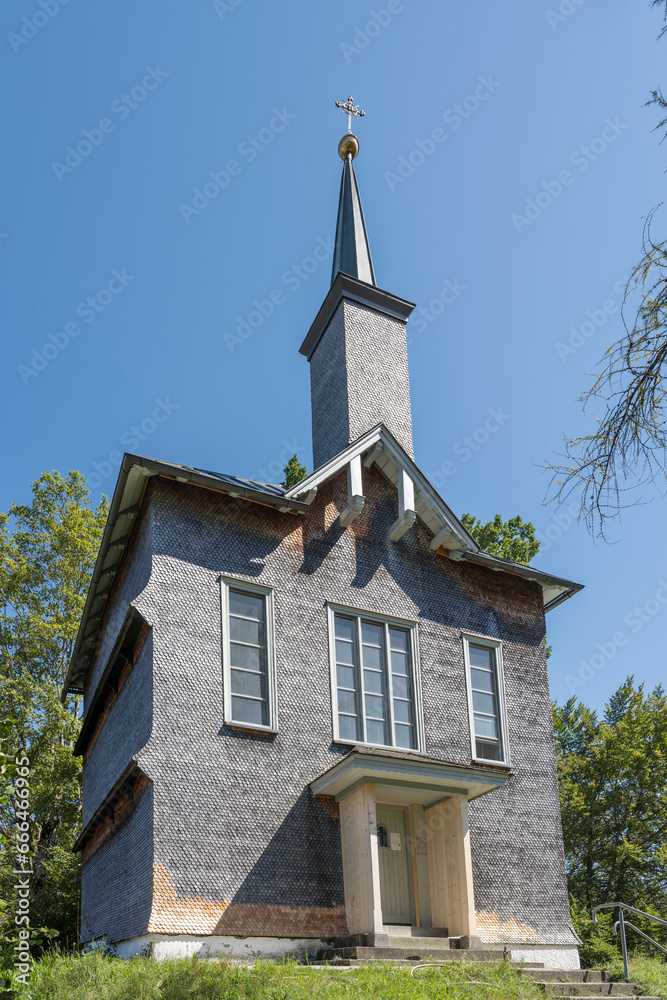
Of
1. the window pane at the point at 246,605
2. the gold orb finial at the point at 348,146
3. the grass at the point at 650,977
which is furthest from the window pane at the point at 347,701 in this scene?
the gold orb finial at the point at 348,146

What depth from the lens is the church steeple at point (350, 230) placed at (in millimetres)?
19844

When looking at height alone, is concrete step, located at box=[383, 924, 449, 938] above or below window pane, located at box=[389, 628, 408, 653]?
below

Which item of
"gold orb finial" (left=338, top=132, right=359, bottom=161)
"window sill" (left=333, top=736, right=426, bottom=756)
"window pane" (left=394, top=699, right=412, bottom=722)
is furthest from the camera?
"gold orb finial" (left=338, top=132, right=359, bottom=161)

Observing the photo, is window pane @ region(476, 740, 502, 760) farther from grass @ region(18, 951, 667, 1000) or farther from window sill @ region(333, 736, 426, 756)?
grass @ region(18, 951, 667, 1000)

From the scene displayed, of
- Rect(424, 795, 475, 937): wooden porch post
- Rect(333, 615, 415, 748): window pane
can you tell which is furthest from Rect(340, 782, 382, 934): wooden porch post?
Rect(424, 795, 475, 937): wooden porch post

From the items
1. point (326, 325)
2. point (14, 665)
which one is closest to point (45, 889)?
point (14, 665)

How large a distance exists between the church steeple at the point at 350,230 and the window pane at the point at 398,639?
7.53 metres

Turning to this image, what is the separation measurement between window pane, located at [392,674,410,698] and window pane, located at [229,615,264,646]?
2.42 metres

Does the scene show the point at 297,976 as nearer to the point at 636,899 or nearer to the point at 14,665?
the point at 14,665

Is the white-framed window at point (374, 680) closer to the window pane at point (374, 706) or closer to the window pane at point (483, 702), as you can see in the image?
the window pane at point (374, 706)

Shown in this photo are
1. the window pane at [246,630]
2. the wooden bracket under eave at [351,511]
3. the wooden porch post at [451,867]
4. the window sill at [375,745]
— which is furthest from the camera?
the wooden bracket under eave at [351,511]

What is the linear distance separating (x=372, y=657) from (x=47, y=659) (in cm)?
1582

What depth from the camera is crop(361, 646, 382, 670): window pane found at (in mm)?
14469

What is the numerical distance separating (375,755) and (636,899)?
820 inches
